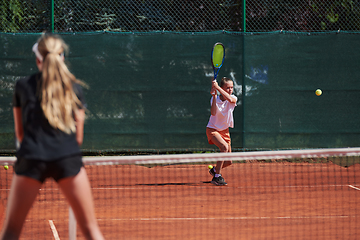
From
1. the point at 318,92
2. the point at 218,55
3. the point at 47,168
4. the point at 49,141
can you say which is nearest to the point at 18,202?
the point at 47,168

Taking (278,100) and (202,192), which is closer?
(202,192)

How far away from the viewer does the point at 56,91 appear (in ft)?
8.00

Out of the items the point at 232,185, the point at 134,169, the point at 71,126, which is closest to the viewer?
the point at 71,126

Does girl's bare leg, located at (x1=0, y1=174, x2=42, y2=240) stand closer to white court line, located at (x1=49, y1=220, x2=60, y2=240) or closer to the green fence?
→ white court line, located at (x1=49, y1=220, x2=60, y2=240)

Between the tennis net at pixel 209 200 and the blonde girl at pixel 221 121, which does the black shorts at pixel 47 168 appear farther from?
the blonde girl at pixel 221 121

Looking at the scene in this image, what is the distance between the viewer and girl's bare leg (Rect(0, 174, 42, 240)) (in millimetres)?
2457

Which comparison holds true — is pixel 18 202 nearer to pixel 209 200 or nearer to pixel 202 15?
pixel 209 200

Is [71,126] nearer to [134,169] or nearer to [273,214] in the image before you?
[273,214]

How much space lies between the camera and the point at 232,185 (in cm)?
664

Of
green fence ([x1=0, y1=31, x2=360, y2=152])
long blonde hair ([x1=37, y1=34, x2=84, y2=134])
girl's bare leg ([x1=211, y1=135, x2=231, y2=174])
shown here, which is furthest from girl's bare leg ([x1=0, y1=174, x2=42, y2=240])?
green fence ([x1=0, y1=31, x2=360, y2=152])

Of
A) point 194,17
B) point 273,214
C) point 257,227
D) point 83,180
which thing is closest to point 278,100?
point 194,17

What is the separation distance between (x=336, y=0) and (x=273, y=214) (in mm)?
6455

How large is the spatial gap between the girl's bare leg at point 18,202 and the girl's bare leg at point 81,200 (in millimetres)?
145

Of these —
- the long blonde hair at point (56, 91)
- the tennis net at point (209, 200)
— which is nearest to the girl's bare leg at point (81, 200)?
the long blonde hair at point (56, 91)
